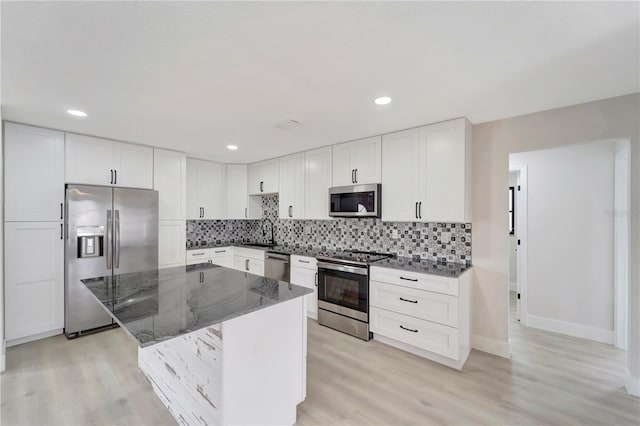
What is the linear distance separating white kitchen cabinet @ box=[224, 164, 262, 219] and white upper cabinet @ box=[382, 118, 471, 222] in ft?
9.68

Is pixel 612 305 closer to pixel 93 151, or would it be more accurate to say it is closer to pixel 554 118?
pixel 554 118

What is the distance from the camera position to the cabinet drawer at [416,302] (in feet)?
8.36

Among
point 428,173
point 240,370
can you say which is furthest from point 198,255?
point 428,173

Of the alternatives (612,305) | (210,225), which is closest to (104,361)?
(210,225)

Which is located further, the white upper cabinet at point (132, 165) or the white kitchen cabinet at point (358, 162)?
the white upper cabinet at point (132, 165)

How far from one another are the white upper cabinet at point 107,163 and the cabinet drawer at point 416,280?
3439 millimetres

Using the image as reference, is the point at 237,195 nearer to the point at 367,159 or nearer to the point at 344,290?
the point at 367,159

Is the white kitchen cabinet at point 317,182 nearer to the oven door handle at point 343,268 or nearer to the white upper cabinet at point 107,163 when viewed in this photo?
the oven door handle at point 343,268

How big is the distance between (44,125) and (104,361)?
Result: 2.68m

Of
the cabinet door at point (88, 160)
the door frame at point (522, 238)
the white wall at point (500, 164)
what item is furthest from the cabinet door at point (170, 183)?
the door frame at point (522, 238)

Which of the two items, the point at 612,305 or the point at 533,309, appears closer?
the point at 612,305

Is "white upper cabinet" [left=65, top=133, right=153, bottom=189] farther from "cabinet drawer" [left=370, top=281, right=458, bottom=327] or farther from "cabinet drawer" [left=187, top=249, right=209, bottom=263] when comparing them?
"cabinet drawer" [left=370, top=281, right=458, bottom=327]

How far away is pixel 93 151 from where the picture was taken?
3.41m

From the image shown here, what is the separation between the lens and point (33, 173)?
3.03 meters
